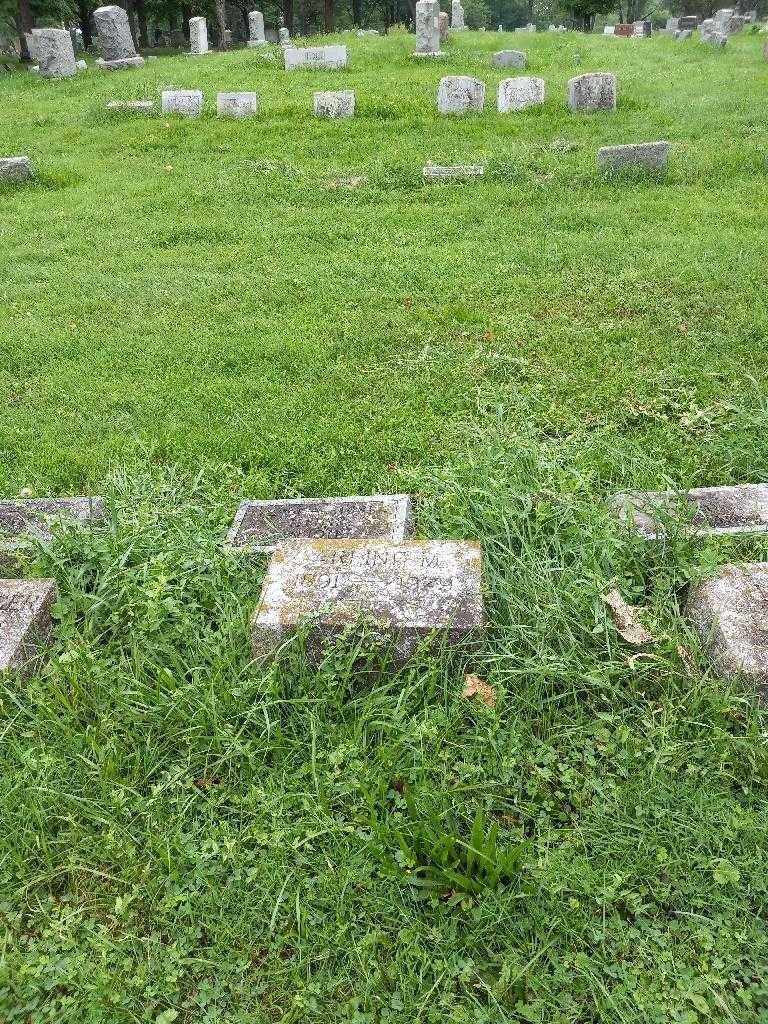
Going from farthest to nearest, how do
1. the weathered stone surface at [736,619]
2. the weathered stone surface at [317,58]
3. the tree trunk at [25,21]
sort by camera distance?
the tree trunk at [25,21] < the weathered stone surface at [317,58] < the weathered stone surface at [736,619]

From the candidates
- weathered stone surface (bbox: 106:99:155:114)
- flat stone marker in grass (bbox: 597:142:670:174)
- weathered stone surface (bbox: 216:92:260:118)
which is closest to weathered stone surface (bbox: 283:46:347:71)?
weathered stone surface (bbox: 106:99:155:114)

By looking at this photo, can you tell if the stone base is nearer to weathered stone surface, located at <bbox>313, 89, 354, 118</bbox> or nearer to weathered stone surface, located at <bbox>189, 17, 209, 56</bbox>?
weathered stone surface, located at <bbox>189, 17, 209, 56</bbox>

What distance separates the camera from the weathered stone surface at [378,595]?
279cm

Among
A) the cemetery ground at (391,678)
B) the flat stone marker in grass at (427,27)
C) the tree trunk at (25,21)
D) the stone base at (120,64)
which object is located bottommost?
the cemetery ground at (391,678)

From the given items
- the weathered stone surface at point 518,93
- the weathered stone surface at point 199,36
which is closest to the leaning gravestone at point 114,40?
the weathered stone surface at point 199,36

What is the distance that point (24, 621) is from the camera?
2.99 metres

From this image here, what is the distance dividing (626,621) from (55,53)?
20.0 metres

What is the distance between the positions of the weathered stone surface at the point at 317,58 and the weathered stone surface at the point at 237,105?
4.56 metres

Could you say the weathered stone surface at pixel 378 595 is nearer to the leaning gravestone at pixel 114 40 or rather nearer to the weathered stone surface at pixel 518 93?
the weathered stone surface at pixel 518 93

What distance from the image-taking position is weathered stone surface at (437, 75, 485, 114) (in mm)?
11703

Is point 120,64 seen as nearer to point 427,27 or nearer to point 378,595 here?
point 427,27

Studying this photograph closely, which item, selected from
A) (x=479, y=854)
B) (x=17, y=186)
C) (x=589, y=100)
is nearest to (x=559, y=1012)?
(x=479, y=854)

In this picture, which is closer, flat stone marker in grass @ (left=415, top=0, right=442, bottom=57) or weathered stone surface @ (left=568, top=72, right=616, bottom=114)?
A: weathered stone surface @ (left=568, top=72, right=616, bottom=114)

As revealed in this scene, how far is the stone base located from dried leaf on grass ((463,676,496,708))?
64.0 feet
